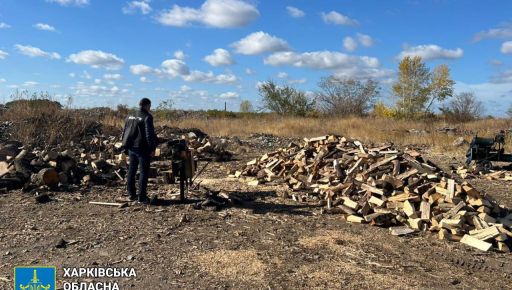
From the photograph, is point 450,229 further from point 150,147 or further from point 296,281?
point 150,147

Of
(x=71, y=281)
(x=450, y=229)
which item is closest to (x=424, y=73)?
(x=450, y=229)

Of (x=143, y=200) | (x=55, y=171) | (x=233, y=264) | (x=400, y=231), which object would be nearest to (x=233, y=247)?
(x=233, y=264)

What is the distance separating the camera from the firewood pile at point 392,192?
650 cm

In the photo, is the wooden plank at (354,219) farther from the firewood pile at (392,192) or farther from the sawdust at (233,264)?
the sawdust at (233,264)

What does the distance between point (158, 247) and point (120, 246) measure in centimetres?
49

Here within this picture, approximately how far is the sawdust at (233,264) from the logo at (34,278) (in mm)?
1546

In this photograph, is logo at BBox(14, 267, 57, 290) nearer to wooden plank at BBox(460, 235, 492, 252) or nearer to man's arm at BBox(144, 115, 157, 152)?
man's arm at BBox(144, 115, 157, 152)

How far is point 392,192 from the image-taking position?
8.00 meters

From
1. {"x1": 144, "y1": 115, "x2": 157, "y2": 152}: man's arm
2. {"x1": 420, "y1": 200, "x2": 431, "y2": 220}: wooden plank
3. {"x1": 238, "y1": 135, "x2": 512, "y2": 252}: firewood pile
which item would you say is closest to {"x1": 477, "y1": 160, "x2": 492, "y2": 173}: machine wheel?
{"x1": 238, "y1": 135, "x2": 512, "y2": 252}: firewood pile

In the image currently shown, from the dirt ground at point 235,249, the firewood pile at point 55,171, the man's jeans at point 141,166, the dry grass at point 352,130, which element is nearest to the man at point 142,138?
the man's jeans at point 141,166

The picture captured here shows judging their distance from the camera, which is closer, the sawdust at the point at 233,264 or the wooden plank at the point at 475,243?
the sawdust at the point at 233,264

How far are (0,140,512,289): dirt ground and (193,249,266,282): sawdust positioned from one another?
0.01m

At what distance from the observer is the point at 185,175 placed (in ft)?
26.2

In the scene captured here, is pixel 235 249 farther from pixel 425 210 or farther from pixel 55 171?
pixel 55 171
